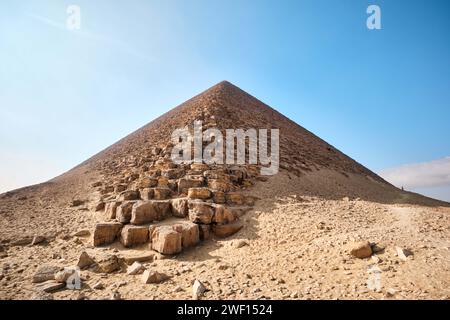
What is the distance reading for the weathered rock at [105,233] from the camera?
5.57 meters

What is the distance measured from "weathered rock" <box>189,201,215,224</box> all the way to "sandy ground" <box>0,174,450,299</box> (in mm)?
542

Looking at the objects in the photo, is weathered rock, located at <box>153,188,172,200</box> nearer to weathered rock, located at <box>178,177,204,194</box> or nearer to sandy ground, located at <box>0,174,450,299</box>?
weathered rock, located at <box>178,177,204,194</box>

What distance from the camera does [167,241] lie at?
4.84 meters

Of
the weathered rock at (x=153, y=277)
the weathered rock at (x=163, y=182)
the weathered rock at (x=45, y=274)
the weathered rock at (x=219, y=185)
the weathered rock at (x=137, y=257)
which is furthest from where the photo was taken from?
the weathered rock at (x=163, y=182)

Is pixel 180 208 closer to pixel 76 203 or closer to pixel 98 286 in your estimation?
pixel 98 286

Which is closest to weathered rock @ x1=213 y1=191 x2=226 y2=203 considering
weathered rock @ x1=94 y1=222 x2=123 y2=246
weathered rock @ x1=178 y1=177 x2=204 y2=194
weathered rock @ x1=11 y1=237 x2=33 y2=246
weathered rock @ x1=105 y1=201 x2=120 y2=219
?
weathered rock @ x1=178 y1=177 x2=204 y2=194

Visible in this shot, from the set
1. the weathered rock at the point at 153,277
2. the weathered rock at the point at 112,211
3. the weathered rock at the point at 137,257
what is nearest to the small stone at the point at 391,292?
the weathered rock at the point at 153,277

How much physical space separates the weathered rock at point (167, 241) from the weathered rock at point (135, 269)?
566mm

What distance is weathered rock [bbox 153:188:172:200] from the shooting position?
22.7 ft

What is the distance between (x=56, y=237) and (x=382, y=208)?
8.46 meters

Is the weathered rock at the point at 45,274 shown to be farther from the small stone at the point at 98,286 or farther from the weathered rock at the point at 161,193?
the weathered rock at the point at 161,193
